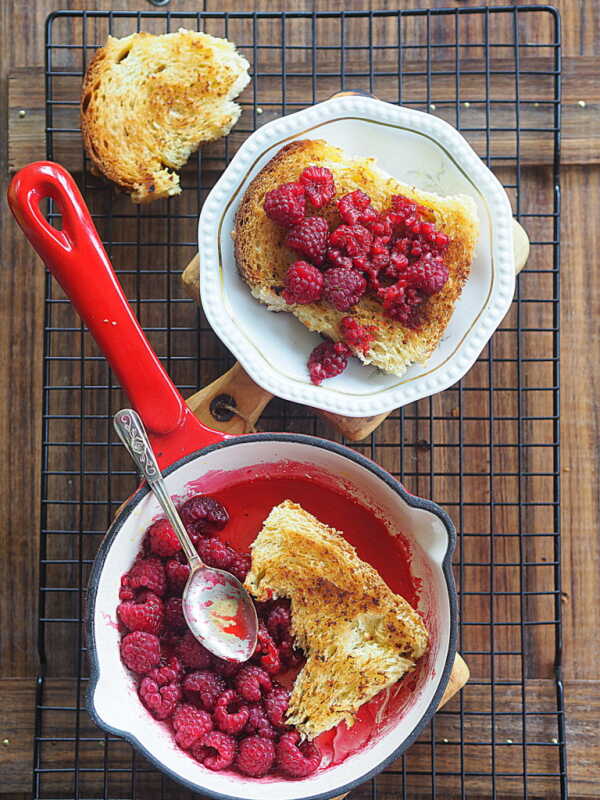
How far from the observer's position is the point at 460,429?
1.83 m

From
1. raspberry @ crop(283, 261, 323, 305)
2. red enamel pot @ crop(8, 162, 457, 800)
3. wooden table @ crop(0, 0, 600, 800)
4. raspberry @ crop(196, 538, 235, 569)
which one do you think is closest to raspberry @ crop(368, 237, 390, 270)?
raspberry @ crop(283, 261, 323, 305)

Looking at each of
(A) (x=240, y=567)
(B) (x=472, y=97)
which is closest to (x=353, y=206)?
(B) (x=472, y=97)

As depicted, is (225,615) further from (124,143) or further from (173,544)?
(124,143)

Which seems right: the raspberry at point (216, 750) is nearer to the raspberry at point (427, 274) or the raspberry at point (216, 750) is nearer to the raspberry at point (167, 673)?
the raspberry at point (167, 673)

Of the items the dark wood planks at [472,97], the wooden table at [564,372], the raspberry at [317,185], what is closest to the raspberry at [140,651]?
the wooden table at [564,372]

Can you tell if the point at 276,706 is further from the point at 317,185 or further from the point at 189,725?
the point at 317,185

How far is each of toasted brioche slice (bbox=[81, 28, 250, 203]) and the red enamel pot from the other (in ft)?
0.67

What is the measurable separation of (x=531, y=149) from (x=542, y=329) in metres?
0.41

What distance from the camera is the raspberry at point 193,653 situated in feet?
5.31

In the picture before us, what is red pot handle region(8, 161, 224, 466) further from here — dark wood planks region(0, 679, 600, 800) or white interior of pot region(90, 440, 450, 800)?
dark wood planks region(0, 679, 600, 800)

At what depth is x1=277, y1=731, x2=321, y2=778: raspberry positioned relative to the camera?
1.58m

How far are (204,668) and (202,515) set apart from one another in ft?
0.98

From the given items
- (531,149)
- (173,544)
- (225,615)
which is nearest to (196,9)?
(531,149)

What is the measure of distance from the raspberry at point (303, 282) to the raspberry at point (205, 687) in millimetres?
755
